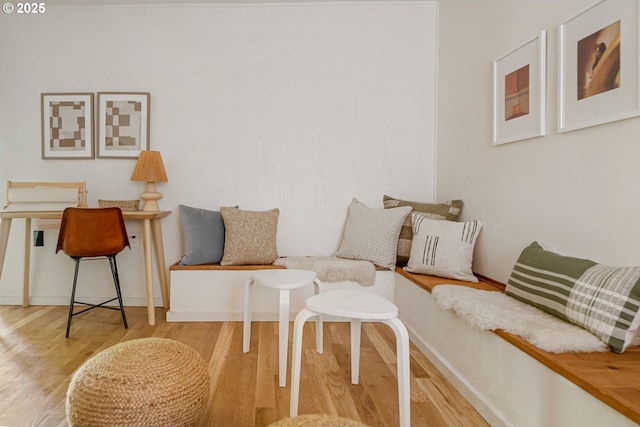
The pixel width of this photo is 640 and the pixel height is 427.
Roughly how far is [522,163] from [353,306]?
1.41m

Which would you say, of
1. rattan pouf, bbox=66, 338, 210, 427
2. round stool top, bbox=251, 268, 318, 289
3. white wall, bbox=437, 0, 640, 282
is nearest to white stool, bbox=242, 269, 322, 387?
round stool top, bbox=251, 268, 318, 289

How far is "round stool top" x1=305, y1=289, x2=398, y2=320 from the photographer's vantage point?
4.70 feet

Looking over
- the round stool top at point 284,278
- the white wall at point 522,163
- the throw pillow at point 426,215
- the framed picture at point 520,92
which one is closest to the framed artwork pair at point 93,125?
the round stool top at point 284,278

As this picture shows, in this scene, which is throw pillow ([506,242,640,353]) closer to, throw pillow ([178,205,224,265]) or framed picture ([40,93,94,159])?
throw pillow ([178,205,224,265])

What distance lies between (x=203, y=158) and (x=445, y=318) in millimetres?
2388

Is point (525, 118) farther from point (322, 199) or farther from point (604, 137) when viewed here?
point (322, 199)

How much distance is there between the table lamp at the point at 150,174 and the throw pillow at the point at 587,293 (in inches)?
104

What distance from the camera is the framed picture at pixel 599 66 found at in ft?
5.05

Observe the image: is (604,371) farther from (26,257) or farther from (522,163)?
(26,257)

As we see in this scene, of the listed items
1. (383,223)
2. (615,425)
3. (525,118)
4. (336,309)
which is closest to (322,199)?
(383,223)

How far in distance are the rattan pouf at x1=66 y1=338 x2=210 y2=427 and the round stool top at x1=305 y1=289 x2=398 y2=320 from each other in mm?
538

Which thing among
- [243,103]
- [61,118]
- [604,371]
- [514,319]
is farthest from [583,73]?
[61,118]

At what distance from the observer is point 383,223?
3.04 m

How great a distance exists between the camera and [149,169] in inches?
119
